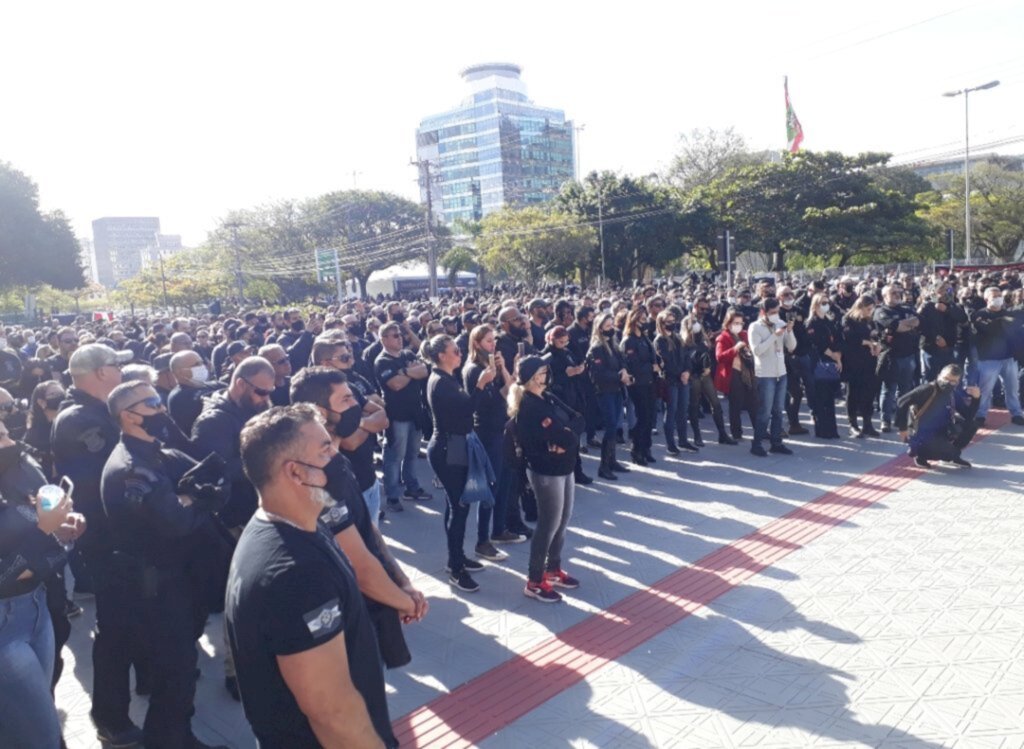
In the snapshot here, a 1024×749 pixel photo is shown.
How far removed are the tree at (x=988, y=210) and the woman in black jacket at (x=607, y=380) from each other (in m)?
39.6

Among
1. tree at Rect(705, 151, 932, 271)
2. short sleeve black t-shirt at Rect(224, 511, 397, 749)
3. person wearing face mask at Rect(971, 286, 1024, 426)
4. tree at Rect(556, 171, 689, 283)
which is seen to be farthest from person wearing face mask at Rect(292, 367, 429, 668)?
tree at Rect(705, 151, 932, 271)

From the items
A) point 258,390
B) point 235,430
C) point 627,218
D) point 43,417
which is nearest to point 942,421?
point 258,390

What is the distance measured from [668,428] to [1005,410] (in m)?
5.27

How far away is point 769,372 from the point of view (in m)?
8.93

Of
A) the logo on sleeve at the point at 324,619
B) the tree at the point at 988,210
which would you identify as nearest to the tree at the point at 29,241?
the tree at the point at 988,210

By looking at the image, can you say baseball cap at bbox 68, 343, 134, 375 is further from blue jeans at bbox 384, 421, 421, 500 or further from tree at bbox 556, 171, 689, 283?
tree at bbox 556, 171, 689, 283

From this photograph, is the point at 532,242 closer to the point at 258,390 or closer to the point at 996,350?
the point at 996,350

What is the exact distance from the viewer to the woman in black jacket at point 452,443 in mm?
5605

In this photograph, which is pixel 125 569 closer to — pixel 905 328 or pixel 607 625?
pixel 607 625

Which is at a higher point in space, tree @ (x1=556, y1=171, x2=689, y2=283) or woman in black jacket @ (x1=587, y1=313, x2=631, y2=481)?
tree @ (x1=556, y1=171, x2=689, y2=283)

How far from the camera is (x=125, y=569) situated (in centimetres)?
349

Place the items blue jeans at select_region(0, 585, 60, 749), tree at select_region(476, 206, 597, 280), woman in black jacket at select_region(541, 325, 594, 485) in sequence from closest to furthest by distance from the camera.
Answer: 1. blue jeans at select_region(0, 585, 60, 749)
2. woman in black jacket at select_region(541, 325, 594, 485)
3. tree at select_region(476, 206, 597, 280)

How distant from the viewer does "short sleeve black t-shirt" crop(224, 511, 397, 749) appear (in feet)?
6.56

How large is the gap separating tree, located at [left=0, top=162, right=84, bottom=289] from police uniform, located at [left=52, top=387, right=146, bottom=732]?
175 ft
